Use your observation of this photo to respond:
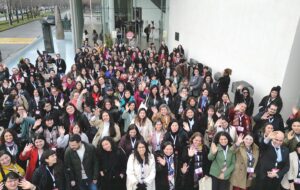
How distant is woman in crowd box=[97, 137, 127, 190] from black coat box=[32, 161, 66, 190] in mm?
724

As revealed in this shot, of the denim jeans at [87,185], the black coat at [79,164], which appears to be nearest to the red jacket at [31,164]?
the black coat at [79,164]

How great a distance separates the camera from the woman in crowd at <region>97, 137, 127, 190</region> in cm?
449

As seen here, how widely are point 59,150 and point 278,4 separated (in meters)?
6.83

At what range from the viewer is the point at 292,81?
7383 mm

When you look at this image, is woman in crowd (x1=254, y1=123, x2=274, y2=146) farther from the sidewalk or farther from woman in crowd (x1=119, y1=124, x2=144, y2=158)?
the sidewalk

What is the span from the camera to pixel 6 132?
15.0ft

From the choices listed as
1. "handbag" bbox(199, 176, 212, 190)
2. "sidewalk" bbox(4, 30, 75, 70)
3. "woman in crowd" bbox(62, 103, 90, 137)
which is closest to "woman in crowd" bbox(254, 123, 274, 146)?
"handbag" bbox(199, 176, 212, 190)

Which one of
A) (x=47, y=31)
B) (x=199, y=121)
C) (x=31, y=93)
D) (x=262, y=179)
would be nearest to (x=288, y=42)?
(x=199, y=121)

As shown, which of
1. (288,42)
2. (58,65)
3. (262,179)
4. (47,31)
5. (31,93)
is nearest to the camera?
(262,179)

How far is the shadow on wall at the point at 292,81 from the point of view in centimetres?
702

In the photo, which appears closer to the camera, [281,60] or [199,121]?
[199,121]

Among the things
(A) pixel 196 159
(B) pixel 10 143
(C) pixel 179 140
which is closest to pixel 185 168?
(A) pixel 196 159

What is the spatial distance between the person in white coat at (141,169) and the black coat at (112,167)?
32 centimetres

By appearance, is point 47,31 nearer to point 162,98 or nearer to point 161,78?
point 161,78
